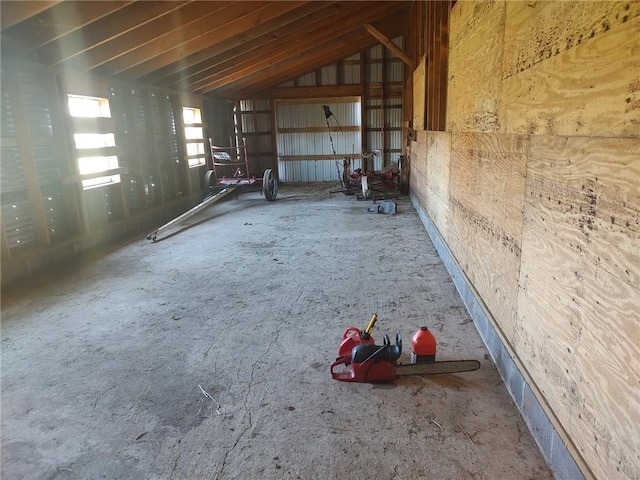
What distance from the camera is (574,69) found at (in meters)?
1.51

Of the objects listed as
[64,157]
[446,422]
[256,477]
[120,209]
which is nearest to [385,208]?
[120,209]

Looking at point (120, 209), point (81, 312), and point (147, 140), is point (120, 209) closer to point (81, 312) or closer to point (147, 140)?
point (147, 140)

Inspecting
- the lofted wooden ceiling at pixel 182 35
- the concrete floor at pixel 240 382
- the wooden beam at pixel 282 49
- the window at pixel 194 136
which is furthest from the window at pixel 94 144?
the window at pixel 194 136

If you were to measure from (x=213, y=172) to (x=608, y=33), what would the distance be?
8075 millimetres

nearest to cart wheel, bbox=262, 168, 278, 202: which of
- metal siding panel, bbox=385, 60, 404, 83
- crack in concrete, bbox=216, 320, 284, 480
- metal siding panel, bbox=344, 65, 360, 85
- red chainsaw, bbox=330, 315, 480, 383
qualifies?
metal siding panel, bbox=344, 65, 360, 85

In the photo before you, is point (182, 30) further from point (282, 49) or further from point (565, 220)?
point (565, 220)

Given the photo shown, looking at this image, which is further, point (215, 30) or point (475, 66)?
point (215, 30)

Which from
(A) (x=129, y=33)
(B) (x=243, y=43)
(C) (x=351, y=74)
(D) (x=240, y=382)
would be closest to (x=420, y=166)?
(B) (x=243, y=43)

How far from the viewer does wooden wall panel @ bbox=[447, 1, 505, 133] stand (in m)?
2.51

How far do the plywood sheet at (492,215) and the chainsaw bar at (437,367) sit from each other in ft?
0.91

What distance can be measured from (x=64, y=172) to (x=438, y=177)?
4.32 metres

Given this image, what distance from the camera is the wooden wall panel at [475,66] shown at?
2.51m

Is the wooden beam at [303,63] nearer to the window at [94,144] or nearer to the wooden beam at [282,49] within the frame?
the wooden beam at [282,49]

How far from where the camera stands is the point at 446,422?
1977mm
